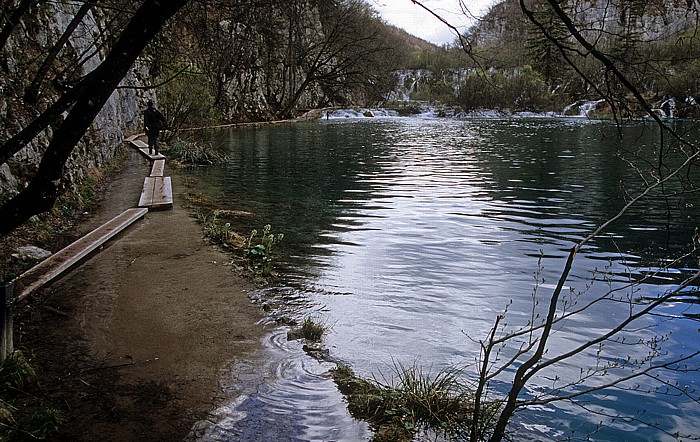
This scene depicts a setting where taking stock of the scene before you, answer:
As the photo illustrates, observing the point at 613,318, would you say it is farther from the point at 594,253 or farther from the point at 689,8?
the point at 689,8

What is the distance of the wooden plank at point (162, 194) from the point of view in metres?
10.5

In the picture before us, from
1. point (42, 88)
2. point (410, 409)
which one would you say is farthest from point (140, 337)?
A: point (42, 88)

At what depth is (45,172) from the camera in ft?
9.94

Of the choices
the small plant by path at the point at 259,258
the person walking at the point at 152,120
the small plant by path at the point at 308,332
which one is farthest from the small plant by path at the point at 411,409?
the person walking at the point at 152,120

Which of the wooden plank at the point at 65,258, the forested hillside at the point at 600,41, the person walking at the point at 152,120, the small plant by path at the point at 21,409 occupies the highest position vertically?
the person walking at the point at 152,120

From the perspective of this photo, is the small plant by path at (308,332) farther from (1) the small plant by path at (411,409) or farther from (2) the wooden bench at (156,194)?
(2) the wooden bench at (156,194)

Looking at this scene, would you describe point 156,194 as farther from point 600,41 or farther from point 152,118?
point 600,41

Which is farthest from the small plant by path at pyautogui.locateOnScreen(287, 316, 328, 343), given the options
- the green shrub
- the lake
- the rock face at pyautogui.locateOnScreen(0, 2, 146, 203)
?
the green shrub

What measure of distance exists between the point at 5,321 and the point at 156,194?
8.00m

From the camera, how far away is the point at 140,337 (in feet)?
15.5

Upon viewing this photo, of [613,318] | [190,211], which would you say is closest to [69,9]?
[190,211]

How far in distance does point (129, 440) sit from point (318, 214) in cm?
838

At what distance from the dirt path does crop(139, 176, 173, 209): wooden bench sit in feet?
8.96

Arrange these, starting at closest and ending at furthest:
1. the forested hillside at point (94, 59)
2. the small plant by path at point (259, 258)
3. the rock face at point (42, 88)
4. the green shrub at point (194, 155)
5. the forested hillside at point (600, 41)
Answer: the forested hillside at point (600, 41) → the forested hillside at point (94, 59) → the small plant by path at point (259, 258) → the rock face at point (42, 88) → the green shrub at point (194, 155)
